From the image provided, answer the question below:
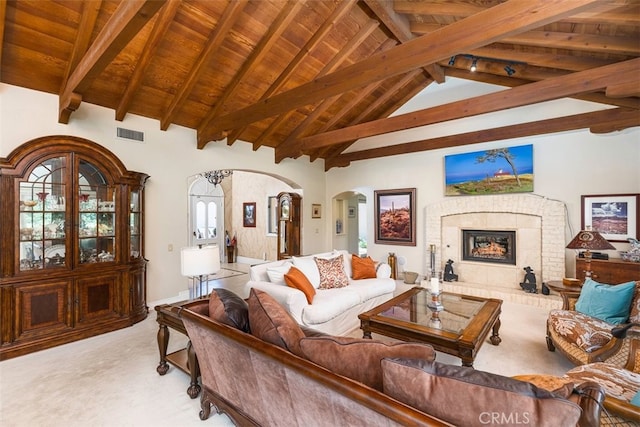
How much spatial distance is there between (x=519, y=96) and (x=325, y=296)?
357 centimetres

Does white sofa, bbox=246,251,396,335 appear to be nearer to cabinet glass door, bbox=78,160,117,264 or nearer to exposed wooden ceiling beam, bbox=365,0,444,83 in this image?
cabinet glass door, bbox=78,160,117,264

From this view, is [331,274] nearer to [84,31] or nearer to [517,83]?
[84,31]

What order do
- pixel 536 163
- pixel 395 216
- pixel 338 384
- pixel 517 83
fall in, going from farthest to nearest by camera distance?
pixel 395 216 < pixel 536 163 < pixel 517 83 < pixel 338 384

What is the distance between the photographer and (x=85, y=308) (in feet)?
11.2

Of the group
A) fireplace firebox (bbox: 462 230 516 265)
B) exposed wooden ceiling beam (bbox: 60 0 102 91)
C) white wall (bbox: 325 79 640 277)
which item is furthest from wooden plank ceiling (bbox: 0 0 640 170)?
fireplace firebox (bbox: 462 230 516 265)

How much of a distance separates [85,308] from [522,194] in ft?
22.7

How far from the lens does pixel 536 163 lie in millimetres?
5023

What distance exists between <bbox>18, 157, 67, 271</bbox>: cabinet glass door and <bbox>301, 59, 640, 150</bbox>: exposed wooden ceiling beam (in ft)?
13.5

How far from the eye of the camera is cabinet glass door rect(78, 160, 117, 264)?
Answer: 3.48 m

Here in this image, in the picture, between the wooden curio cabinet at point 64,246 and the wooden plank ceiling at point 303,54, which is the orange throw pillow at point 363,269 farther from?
the wooden curio cabinet at point 64,246

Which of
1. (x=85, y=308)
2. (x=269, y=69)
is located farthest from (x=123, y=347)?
(x=269, y=69)

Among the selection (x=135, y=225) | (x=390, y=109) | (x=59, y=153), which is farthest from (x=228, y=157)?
(x=390, y=109)

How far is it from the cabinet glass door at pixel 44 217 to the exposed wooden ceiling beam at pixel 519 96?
13.5 feet

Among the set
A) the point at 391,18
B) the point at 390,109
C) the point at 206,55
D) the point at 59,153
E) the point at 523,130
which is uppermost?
the point at 391,18
